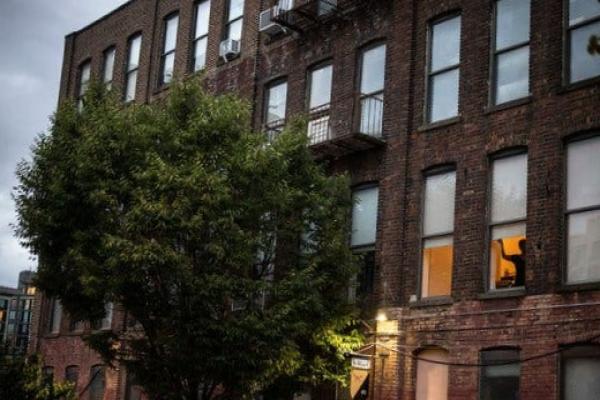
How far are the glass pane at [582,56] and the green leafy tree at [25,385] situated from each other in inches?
561

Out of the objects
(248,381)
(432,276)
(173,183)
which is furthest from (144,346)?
(432,276)

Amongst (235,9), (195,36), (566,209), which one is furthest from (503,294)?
(195,36)

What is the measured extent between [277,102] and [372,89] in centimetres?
379

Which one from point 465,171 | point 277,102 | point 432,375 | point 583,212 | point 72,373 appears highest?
point 277,102

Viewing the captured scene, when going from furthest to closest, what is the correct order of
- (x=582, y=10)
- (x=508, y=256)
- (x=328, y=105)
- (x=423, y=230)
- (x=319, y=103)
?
(x=319, y=103)
(x=328, y=105)
(x=423, y=230)
(x=508, y=256)
(x=582, y=10)

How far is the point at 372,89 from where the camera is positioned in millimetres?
23906

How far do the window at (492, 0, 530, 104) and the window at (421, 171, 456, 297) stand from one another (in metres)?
2.03

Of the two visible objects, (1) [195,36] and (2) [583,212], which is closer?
(2) [583,212]

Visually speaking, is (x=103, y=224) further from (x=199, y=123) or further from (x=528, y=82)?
(x=528, y=82)

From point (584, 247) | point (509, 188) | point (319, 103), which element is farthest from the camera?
point (319, 103)

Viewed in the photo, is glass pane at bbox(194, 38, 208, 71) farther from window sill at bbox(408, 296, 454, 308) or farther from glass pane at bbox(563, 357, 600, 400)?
glass pane at bbox(563, 357, 600, 400)

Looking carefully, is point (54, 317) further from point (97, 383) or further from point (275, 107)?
point (275, 107)

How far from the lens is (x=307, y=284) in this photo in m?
19.6

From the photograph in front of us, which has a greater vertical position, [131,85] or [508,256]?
[131,85]
